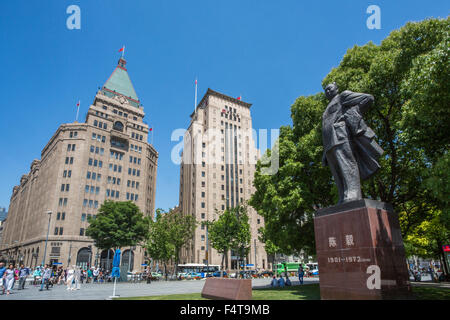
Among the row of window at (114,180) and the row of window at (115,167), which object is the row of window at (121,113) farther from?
the row of window at (114,180)

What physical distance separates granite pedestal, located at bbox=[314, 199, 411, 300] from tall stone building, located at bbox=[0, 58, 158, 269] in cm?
5418

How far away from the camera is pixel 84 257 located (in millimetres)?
56969

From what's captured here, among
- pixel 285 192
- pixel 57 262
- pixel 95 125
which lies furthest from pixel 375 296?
pixel 95 125

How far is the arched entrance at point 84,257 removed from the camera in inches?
2222

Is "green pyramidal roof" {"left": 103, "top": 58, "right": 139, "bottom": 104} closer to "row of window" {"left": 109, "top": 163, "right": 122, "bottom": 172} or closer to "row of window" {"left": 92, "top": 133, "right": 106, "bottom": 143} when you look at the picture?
"row of window" {"left": 92, "top": 133, "right": 106, "bottom": 143}

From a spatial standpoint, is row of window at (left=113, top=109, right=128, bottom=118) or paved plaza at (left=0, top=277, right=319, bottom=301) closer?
paved plaza at (left=0, top=277, right=319, bottom=301)

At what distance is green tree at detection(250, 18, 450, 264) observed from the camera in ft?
31.7

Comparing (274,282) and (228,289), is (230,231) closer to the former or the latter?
(274,282)

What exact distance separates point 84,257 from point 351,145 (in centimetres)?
6224

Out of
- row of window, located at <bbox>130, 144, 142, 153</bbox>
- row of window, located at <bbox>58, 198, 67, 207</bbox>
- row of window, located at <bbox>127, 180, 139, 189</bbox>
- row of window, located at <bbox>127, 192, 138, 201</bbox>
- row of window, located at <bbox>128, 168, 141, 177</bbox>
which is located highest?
row of window, located at <bbox>130, 144, 142, 153</bbox>

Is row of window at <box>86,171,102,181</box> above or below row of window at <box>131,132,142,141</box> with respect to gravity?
below

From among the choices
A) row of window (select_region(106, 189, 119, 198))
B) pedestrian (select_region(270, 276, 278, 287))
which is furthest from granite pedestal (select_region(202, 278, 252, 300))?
row of window (select_region(106, 189, 119, 198))
